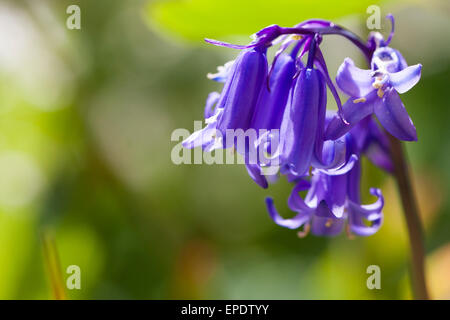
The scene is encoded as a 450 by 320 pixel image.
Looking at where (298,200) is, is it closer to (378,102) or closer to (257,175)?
(257,175)

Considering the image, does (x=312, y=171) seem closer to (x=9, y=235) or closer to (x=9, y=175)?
(x=9, y=235)

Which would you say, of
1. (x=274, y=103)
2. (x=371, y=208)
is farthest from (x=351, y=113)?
(x=371, y=208)

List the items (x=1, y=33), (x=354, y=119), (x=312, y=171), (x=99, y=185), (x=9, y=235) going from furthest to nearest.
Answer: (x=1, y=33) → (x=99, y=185) → (x=9, y=235) → (x=312, y=171) → (x=354, y=119)

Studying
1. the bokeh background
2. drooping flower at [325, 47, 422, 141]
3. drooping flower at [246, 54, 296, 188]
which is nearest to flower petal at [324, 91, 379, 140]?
drooping flower at [325, 47, 422, 141]

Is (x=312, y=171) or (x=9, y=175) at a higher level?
(x=9, y=175)

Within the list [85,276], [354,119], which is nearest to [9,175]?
[85,276]
